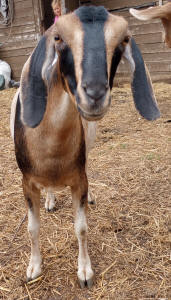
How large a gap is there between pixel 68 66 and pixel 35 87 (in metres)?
0.30

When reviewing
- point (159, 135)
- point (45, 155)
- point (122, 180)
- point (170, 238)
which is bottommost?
point (159, 135)

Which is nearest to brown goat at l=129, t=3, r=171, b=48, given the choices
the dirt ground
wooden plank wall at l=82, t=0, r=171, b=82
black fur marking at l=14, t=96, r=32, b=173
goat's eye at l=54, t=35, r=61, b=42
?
goat's eye at l=54, t=35, r=61, b=42

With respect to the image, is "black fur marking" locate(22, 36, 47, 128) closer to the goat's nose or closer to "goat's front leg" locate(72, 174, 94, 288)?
the goat's nose

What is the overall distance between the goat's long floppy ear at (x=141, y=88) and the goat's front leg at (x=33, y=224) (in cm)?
103

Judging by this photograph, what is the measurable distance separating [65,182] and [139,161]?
2456 millimetres

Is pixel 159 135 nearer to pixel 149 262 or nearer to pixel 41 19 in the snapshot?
pixel 149 262

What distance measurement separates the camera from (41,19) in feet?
32.9

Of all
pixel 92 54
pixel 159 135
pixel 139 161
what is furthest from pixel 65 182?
pixel 159 135

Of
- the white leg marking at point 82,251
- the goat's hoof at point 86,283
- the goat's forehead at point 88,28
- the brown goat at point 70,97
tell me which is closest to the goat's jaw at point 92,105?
the brown goat at point 70,97

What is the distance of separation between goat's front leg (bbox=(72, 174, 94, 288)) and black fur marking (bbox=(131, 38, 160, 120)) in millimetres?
813

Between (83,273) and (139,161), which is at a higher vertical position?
(83,273)

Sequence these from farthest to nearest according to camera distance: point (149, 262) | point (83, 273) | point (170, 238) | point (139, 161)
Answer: point (139, 161) < point (170, 238) < point (149, 262) < point (83, 273)

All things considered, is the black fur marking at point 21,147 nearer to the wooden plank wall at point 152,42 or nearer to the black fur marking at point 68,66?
the black fur marking at point 68,66

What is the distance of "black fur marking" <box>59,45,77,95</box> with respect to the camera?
5.13ft
